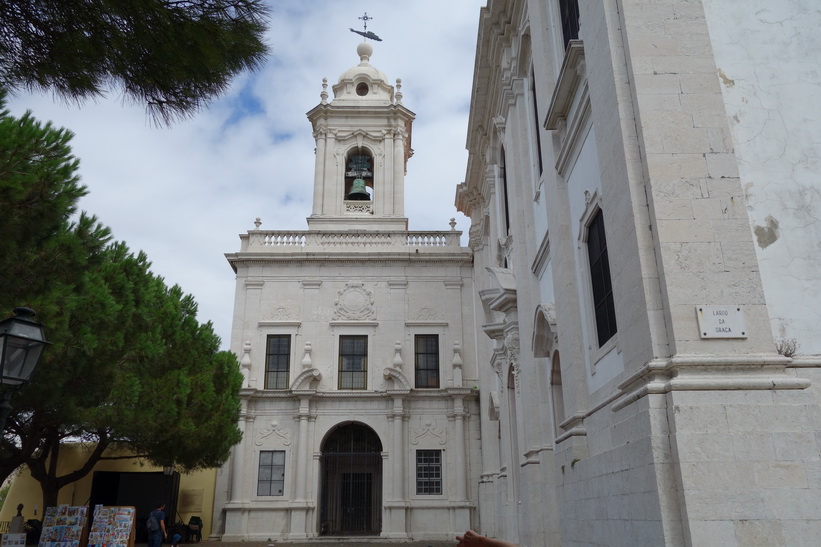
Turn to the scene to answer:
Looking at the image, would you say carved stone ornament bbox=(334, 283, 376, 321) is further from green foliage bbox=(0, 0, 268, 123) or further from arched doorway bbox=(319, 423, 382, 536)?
green foliage bbox=(0, 0, 268, 123)

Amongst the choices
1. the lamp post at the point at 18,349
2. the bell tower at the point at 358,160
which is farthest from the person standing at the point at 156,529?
the bell tower at the point at 358,160

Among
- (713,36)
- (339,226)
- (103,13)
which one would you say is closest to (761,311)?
(713,36)

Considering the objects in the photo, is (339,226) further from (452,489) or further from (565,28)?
(565,28)

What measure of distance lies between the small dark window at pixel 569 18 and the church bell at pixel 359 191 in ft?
59.6

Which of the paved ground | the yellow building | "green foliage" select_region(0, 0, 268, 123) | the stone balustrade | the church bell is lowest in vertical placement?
the paved ground

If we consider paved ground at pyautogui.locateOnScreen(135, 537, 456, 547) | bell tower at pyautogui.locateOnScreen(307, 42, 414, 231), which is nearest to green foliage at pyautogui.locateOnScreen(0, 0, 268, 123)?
paved ground at pyautogui.locateOnScreen(135, 537, 456, 547)

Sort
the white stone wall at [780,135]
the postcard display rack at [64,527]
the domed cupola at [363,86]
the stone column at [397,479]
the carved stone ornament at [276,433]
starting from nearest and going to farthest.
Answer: the white stone wall at [780,135], the postcard display rack at [64,527], the stone column at [397,479], the carved stone ornament at [276,433], the domed cupola at [363,86]

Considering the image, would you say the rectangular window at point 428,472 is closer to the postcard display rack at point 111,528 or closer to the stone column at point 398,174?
the stone column at point 398,174

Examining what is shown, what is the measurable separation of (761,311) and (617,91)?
2770 mm

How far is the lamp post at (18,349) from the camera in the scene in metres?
6.35

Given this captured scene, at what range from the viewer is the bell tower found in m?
29.1

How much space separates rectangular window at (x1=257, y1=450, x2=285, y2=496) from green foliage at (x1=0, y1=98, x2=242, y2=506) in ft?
7.34

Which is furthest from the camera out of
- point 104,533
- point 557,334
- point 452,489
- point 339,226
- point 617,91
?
point 339,226

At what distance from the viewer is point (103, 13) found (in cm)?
569
